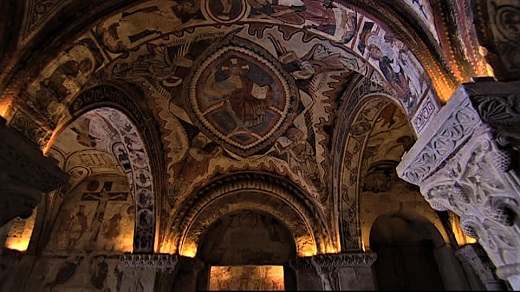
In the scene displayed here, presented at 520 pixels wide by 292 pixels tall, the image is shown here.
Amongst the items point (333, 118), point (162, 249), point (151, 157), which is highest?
point (333, 118)

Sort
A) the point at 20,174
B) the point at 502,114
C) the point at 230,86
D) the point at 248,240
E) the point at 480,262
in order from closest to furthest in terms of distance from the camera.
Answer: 1. the point at 502,114
2. the point at 20,174
3. the point at 230,86
4. the point at 480,262
5. the point at 248,240

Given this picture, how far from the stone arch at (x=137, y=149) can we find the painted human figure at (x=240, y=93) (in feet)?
3.81

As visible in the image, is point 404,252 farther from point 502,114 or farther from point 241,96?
point 502,114

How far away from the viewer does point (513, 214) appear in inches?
78.4

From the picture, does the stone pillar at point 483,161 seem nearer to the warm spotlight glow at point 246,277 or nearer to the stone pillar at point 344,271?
the stone pillar at point 344,271

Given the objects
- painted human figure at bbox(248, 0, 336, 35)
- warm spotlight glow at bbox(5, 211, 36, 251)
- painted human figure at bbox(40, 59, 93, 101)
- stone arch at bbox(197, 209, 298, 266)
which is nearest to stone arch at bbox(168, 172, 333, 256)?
stone arch at bbox(197, 209, 298, 266)

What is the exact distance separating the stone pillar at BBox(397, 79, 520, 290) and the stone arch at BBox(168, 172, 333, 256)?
379 centimetres

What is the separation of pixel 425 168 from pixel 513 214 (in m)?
0.64

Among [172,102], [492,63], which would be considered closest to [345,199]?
[172,102]

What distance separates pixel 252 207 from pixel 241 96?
101 inches

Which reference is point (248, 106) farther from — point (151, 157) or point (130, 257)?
point (130, 257)

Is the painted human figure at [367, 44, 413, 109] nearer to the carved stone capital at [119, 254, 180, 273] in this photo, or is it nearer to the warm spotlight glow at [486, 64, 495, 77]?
Answer: the warm spotlight glow at [486, 64, 495, 77]

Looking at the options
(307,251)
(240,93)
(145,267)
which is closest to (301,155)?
(240,93)

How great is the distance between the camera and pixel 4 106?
247cm
